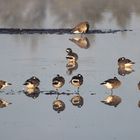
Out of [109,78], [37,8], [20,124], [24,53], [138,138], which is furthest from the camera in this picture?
[37,8]

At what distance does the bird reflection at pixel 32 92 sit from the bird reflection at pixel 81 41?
12.0ft

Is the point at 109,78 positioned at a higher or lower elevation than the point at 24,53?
lower

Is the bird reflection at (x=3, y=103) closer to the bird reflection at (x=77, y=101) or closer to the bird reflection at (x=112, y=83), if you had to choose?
the bird reflection at (x=77, y=101)

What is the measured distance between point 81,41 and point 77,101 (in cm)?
506

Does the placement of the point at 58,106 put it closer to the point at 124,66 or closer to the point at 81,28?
the point at 124,66

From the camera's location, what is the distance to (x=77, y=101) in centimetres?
1314

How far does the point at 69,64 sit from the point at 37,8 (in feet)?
24.1

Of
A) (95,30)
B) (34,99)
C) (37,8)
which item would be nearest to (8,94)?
(34,99)

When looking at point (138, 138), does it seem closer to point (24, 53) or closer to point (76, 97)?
point (76, 97)

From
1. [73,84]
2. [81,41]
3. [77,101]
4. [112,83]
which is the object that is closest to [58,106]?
[77,101]

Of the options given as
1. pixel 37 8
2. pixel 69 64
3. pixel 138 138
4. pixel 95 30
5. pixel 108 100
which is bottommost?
pixel 138 138

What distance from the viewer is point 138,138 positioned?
11.4 metres

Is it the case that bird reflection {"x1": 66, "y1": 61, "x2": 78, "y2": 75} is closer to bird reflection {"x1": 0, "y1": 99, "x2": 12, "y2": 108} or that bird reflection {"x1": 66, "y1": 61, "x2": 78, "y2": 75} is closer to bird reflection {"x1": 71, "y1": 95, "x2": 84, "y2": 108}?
bird reflection {"x1": 71, "y1": 95, "x2": 84, "y2": 108}

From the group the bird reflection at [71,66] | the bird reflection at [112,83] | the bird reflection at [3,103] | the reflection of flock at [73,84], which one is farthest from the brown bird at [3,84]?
the bird reflection at [112,83]
